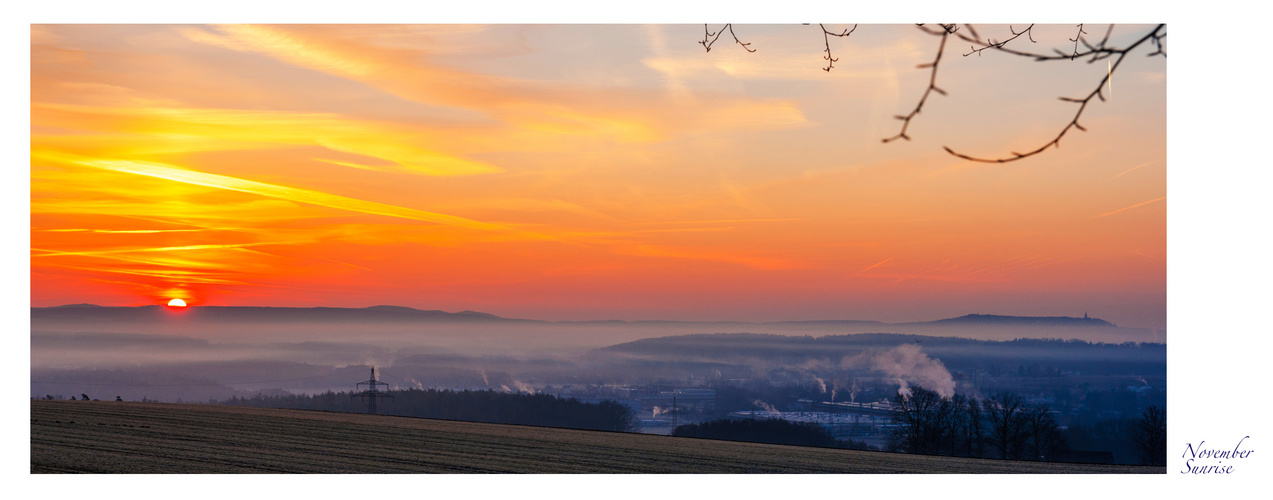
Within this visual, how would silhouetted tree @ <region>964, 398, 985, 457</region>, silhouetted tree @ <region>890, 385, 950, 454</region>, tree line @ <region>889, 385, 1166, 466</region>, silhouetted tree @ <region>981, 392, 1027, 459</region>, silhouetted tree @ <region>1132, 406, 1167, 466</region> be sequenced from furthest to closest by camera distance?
silhouetted tree @ <region>964, 398, 985, 457</region>
silhouetted tree @ <region>981, 392, 1027, 459</region>
silhouetted tree @ <region>890, 385, 950, 454</region>
tree line @ <region>889, 385, 1166, 466</region>
silhouetted tree @ <region>1132, 406, 1167, 466</region>

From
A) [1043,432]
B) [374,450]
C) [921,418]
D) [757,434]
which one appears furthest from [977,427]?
[374,450]

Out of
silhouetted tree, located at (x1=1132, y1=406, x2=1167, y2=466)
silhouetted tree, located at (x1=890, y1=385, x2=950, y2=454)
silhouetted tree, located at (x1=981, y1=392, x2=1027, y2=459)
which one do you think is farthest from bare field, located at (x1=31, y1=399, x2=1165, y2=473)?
silhouetted tree, located at (x1=981, y1=392, x2=1027, y2=459)

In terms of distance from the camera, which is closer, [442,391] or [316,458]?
[316,458]

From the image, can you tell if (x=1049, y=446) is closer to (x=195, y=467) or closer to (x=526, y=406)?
(x=526, y=406)

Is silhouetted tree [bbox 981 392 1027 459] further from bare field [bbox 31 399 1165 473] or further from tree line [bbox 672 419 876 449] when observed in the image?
bare field [bbox 31 399 1165 473]

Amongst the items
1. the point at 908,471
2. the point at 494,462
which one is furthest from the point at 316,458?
the point at 908,471

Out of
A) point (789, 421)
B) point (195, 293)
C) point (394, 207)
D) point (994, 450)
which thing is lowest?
point (994, 450)

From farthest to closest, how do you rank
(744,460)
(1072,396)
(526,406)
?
(1072,396)
(526,406)
(744,460)
